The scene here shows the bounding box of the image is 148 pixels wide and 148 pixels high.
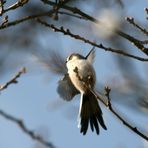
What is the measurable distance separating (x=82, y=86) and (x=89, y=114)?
0.20 m

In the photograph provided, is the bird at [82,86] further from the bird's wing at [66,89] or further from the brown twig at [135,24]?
Result: the brown twig at [135,24]

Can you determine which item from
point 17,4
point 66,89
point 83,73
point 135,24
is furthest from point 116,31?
point 66,89

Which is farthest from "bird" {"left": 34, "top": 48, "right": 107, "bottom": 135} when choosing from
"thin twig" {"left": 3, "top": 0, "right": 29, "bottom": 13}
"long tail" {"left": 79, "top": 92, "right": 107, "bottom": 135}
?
"thin twig" {"left": 3, "top": 0, "right": 29, "bottom": 13}

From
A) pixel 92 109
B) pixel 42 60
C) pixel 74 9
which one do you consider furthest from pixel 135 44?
pixel 92 109

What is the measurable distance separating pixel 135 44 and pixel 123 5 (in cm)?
21

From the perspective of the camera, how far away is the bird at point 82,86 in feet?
9.57

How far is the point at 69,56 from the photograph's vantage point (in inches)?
126

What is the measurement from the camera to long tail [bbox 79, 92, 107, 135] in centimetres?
298

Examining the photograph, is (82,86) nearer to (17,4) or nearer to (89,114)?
(89,114)

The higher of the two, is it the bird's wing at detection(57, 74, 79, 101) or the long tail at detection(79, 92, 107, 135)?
the bird's wing at detection(57, 74, 79, 101)

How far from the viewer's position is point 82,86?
305 cm

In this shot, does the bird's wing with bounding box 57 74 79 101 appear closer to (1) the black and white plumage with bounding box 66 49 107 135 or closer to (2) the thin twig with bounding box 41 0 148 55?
(1) the black and white plumage with bounding box 66 49 107 135

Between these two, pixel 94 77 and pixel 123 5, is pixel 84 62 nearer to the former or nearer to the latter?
pixel 94 77

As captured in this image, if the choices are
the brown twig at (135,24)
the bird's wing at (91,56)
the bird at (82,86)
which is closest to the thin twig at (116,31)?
the brown twig at (135,24)
